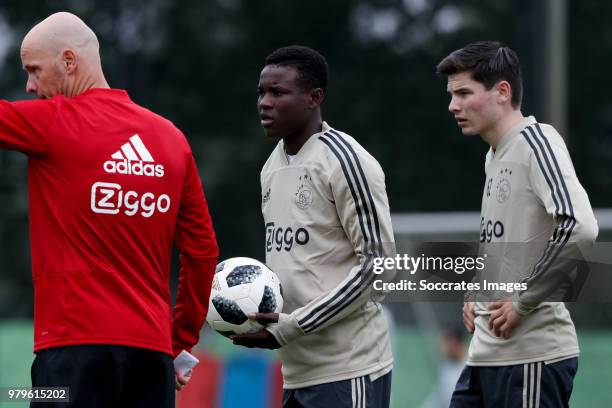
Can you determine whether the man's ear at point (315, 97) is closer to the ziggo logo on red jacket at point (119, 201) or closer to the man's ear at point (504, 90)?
the man's ear at point (504, 90)

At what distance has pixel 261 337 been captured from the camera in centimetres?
461

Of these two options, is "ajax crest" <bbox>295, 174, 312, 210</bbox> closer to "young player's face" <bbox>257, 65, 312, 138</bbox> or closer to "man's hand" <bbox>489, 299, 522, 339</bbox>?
"young player's face" <bbox>257, 65, 312, 138</bbox>

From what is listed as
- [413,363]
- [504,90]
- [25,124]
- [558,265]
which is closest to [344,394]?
[558,265]

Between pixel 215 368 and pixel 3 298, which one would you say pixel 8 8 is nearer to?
pixel 3 298

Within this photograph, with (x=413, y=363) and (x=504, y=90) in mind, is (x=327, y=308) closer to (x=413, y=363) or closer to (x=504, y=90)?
(x=504, y=90)

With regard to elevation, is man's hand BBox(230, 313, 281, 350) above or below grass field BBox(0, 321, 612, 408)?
above

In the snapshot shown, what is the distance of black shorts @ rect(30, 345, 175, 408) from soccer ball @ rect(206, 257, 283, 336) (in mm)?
405

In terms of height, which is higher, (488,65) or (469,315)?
(488,65)

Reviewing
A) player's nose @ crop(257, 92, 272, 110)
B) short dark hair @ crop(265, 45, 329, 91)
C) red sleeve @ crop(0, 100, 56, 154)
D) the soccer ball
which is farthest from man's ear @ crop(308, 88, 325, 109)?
red sleeve @ crop(0, 100, 56, 154)

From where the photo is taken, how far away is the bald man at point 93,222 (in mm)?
4070

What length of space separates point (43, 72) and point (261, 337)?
1.22 m

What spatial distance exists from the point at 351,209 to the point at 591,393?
524cm

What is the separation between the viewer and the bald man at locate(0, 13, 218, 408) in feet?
13.4

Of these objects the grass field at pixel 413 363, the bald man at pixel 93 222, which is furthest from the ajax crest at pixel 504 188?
the grass field at pixel 413 363
